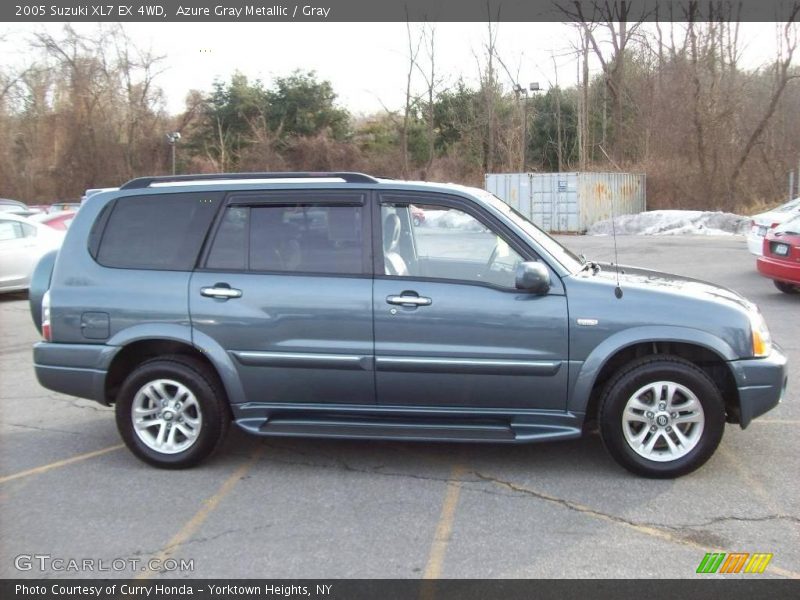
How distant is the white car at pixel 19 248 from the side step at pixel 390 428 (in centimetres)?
950

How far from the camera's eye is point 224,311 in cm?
479

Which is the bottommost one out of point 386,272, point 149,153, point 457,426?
point 457,426

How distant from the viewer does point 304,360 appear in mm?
4711

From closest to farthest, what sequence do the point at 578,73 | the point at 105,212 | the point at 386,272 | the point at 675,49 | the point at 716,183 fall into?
the point at 386,272 → the point at 105,212 → the point at 716,183 → the point at 675,49 → the point at 578,73

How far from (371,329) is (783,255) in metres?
8.66

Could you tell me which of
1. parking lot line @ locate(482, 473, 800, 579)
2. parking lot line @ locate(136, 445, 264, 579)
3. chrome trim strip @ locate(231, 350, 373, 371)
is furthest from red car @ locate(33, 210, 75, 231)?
parking lot line @ locate(482, 473, 800, 579)

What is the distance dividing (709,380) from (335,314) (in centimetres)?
233

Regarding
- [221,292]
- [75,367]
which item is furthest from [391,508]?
Result: [75,367]

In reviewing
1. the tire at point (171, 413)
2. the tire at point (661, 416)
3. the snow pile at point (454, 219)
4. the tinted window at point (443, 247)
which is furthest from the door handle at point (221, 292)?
the tire at point (661, 416)

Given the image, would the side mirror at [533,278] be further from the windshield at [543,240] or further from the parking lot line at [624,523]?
the parking lot line at [624,523]

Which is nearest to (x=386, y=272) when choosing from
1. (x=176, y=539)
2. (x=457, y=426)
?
(x=457, y=426)

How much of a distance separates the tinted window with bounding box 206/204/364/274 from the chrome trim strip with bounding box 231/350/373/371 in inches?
21.5

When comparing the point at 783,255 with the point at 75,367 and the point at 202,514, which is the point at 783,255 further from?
the point at 75,367
